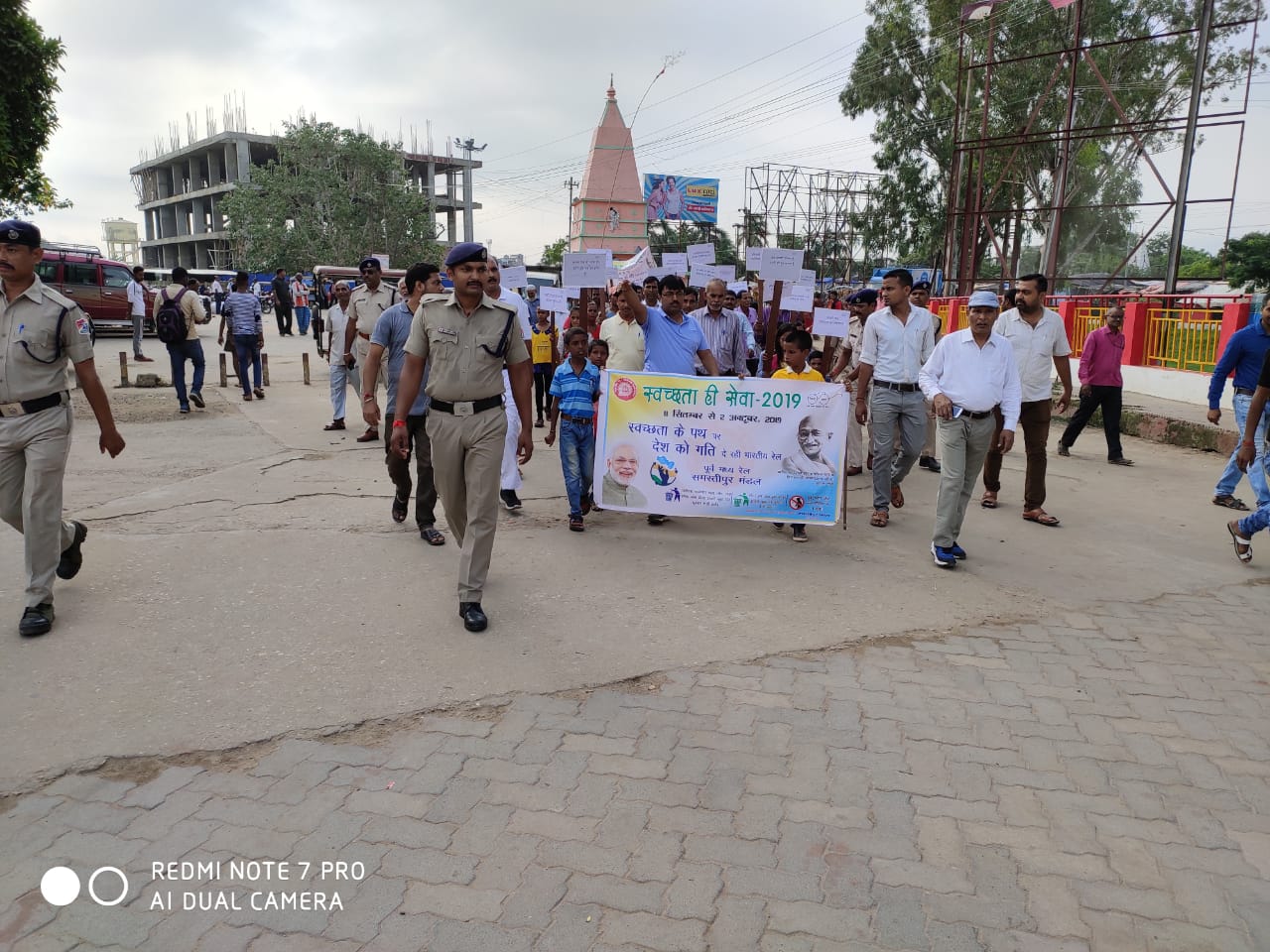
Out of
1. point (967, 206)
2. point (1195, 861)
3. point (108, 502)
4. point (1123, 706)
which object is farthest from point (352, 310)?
point (967, 206)

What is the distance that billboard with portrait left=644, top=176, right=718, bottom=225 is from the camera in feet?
195

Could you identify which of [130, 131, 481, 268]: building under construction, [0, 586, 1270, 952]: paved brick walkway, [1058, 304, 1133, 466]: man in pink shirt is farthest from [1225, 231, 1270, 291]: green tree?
[130, 131, 481, 268]: building under construction

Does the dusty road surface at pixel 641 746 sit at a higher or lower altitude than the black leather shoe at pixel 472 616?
lower

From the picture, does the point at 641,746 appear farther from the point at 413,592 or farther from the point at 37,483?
the point at 37,483

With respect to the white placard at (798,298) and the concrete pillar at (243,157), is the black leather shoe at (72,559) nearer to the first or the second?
the white placard at (798,298)

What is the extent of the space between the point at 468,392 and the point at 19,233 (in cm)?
223

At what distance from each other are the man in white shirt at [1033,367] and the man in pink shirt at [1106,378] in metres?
2.06

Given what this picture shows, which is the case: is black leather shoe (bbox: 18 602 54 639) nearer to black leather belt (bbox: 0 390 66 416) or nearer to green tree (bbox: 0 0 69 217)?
black leather belt (bbox: 0 390 66 416)

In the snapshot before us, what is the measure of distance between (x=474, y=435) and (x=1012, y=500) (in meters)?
5.18

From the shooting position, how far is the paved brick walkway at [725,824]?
2.40 metres

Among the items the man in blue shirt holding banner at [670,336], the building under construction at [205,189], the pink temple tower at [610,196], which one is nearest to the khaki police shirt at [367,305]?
the man in blue shirt holding banner at [670,336]

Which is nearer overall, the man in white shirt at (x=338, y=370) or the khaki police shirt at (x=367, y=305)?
the khaki police shirt at (x=367, y=305)

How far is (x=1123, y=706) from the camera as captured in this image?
148 inches

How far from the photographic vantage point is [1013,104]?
29.7m
